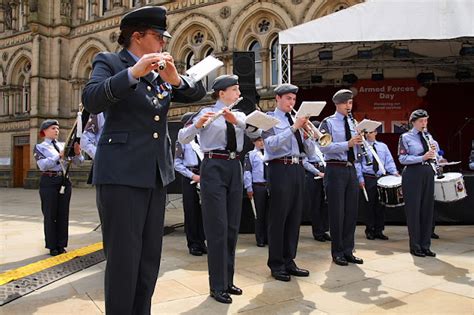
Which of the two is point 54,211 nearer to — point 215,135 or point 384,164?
point 215,135

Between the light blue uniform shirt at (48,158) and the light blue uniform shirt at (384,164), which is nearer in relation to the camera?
the light blue uniform shirt at (48,158)

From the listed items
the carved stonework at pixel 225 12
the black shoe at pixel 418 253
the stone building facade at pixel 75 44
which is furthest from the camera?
the carved stonework at pixel 225 12

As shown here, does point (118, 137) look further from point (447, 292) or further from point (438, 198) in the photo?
point (438, 198)

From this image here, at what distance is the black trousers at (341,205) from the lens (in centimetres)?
573

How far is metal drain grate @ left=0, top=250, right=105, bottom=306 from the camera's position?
437cm

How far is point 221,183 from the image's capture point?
4352 millimetres

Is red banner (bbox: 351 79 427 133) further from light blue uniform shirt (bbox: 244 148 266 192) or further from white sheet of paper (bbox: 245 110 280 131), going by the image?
white sheet of paper (bbox: 245 110 280 131)

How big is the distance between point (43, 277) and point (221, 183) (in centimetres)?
251

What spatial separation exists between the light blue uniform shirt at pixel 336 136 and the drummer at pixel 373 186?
83.2 inches

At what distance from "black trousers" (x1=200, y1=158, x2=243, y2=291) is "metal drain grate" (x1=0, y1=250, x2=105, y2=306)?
1980mm

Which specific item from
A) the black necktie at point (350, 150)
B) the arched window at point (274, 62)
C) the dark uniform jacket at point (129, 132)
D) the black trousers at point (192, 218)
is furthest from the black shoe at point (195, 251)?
the arched window at point (274, 62)

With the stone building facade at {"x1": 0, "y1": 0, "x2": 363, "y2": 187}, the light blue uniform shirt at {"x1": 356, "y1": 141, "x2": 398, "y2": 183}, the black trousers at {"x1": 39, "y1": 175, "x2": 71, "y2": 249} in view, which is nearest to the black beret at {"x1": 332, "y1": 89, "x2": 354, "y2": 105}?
the light blue uniform shirt at {"x1": 356, "y1": 141, "x2": 398, "y2": 183}

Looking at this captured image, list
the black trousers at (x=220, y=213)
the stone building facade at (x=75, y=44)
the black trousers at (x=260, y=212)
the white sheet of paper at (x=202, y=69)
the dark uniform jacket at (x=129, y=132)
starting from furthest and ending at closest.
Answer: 1. the stone building facade at (x=75, y=44)
2. the black trousers at (x=260, y=212)
3. the black trousers at (x=220, y=213)
4. the white sheet of paper at (x=202, y=69)
5. the dark uniform jacket at (x=129, y=132)

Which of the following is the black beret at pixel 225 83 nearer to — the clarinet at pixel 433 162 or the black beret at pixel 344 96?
the black beret at pixel 344 96
